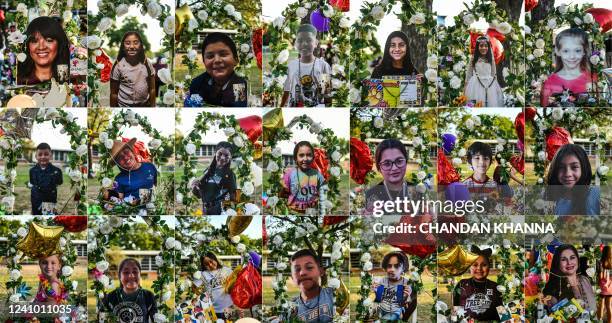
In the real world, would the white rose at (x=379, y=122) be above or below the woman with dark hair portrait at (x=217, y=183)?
above

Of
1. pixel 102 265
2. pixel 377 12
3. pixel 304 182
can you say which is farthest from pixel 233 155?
pixel 377 12

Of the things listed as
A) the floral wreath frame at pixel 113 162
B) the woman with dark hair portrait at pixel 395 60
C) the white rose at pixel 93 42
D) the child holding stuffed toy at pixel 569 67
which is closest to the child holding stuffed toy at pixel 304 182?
the woman with dark hair portrait at pixel 395 60

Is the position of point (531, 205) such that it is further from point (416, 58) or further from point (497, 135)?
point (416, 58)

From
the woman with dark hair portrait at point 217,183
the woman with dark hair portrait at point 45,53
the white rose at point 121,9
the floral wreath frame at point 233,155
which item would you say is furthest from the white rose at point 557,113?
the woman with dark hair portrait at point 45,53

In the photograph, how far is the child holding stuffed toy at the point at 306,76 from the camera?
26.1 feet

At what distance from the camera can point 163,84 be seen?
7.99 meters

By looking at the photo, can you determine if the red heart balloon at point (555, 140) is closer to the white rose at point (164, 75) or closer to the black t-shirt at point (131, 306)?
the white rose at point (164, 75)

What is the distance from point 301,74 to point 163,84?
3.72 feet

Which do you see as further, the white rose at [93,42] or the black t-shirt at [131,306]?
the black t-shirt at [131,306]

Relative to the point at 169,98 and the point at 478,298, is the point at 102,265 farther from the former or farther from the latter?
the point at 478,298

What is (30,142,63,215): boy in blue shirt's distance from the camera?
8031mm

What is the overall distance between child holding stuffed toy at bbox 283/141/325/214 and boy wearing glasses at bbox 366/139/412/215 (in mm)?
419

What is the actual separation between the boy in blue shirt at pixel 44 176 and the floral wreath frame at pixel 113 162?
33 centimetres

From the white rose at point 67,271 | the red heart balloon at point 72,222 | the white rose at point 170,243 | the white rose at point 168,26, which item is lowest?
the white rose at point 67,271
